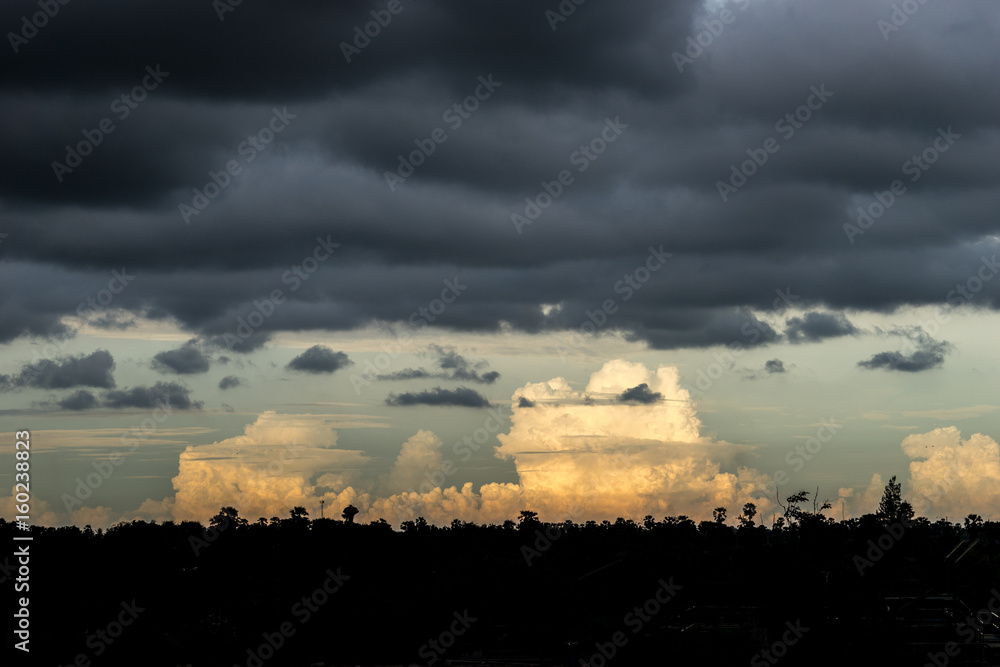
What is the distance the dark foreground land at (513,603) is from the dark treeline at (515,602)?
0.22m

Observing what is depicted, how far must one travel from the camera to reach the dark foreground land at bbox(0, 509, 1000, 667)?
294ft

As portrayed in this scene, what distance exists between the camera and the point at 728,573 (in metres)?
125

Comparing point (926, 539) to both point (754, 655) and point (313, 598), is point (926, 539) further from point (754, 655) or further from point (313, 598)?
point (313, 598)

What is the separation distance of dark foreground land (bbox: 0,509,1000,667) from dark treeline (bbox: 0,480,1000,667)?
8.8 inches

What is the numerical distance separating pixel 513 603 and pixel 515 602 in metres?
0.29

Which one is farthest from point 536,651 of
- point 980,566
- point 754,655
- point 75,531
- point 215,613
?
point 75,531

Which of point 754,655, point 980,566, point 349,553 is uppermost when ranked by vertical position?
point 349,553

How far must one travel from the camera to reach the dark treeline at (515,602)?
89.6 meters

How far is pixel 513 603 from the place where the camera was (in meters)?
117

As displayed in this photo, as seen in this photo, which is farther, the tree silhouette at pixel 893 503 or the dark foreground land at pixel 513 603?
the tree silhouette at pixel 893 503

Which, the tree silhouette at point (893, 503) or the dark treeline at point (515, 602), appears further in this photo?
the tree silhouette at point (893, 503)

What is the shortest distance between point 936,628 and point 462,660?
136ft

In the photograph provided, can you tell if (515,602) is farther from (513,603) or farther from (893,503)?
(893,503)

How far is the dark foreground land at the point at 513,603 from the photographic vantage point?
294 feet
